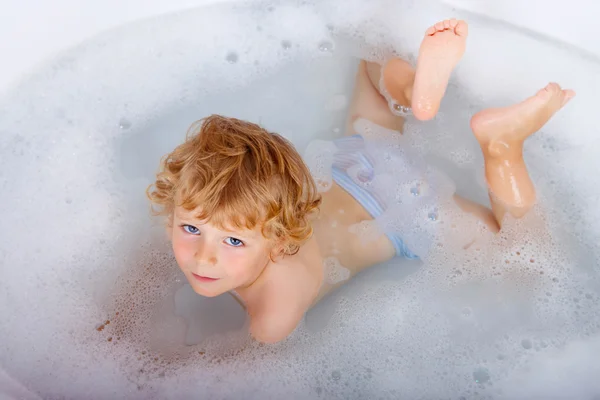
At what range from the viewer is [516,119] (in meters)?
1.09

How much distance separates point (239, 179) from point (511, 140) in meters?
0.51

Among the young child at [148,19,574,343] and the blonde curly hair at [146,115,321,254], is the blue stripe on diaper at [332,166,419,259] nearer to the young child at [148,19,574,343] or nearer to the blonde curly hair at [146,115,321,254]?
the young child at [148,19,574,343]

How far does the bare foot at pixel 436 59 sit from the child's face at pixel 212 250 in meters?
0.40

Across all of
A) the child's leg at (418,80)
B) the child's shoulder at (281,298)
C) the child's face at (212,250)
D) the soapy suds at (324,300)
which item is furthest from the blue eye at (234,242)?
the child's leg at (418,80)

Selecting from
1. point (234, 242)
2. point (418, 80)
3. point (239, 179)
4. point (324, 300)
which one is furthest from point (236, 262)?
point (418, 80)

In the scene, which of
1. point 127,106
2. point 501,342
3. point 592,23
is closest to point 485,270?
point 501,342

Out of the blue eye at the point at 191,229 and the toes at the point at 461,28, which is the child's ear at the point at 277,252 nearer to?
the blue eye at the point at 191,229

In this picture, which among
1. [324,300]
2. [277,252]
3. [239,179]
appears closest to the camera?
[239,179]

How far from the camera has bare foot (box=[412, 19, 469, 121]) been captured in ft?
3.60

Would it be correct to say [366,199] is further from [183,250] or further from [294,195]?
[183,250]

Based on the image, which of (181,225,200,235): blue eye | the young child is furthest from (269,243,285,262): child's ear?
(181,225,200,235): blue eye

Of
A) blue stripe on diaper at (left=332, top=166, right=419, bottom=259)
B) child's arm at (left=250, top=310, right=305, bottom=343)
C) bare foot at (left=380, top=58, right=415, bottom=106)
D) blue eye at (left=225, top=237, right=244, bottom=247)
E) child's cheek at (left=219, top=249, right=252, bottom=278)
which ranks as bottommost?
child's arm at (left=250, top=310, right=305, bottom=343)

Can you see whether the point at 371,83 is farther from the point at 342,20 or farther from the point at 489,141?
the point at 489,141

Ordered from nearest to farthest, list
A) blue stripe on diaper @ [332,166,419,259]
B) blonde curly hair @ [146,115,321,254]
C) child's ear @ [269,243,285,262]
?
blonde curly hair @ [146,115,321,254]
child's ear @ [269,243,285,262]
blue stripe on diaper @ [332,166,419,259]
